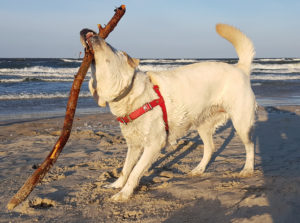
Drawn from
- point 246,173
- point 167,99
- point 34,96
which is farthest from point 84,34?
point 34,96

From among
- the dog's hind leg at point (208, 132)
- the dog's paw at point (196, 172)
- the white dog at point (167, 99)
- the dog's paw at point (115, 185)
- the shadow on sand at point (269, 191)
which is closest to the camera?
the shadow on sand at point (269, 191)

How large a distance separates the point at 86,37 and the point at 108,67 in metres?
0.32

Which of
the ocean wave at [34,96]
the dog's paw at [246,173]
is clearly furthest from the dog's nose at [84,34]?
the ocean wave at [34,96]

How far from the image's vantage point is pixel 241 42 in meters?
4.28

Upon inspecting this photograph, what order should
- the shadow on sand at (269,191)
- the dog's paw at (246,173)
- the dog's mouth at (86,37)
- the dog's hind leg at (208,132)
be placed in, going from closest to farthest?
the shadow on sand at (269,191), the dog's mouth at (86,37), the dog's paw at (246,173), the dog's hind leg at (208,132)

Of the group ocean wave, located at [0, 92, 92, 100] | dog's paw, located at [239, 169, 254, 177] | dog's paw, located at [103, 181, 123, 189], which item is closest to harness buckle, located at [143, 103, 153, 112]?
dog's paw, located at [103, 181, 123, 189]

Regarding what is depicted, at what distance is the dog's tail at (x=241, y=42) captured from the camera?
4230 mm

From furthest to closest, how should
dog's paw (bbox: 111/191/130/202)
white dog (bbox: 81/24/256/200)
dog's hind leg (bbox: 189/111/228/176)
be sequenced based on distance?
dog's hind leg (bbox: 189/111/228/176)
dog's paw (bbox: 111/191/130/202)
white dog (bbox: 81/24/256/200)

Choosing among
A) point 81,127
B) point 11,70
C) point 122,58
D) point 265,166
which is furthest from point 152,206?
point 11,70

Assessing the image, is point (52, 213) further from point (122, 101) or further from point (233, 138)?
point (233, 138)

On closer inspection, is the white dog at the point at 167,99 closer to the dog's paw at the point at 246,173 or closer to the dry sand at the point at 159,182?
the dog's paw at the point at 246,173

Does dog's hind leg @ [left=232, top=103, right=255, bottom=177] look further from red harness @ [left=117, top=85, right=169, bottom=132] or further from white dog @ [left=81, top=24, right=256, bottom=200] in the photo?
red harness @ [left=117, top=85, right=169, bottom=132]

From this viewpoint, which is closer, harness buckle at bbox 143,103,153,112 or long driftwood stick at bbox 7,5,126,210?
long driftwood stick at bbox 7,5,126,210

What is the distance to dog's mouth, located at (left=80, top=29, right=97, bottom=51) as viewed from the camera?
2.68m
